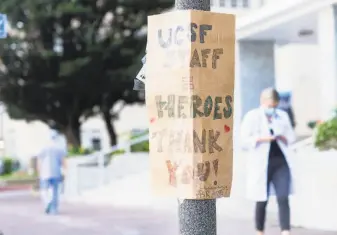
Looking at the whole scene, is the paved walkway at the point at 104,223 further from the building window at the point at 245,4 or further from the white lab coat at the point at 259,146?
the building window at the point at 245,4

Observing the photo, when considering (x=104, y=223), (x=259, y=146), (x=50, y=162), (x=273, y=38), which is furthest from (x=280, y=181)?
(x=273, y=38)

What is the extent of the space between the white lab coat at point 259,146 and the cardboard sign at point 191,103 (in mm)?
3046

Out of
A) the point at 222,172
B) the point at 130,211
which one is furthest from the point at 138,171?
the point at 222,172

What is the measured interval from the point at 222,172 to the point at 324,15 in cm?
962

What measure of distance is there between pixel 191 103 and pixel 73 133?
23674 millimetres

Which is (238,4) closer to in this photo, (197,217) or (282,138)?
(282,138)

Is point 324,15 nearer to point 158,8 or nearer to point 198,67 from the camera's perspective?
point 198,67

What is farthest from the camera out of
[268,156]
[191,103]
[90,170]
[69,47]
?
[69,47]

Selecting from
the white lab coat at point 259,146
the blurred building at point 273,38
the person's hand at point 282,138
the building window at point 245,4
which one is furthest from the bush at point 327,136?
the building window at point 245,4

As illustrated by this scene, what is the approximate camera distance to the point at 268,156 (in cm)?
762

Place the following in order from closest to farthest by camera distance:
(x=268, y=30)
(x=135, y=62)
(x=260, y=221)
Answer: (x=260, y=221) < (x=268, y=30) < (x=135, y=62)

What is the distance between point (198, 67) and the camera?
14.4 feet

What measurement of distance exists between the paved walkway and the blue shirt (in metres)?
0.75

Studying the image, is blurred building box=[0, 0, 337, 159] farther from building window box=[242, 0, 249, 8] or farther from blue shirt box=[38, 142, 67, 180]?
blue shirt box=[38, 142, 67, 180]
